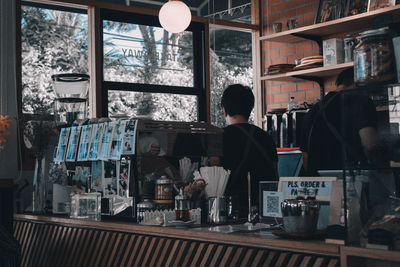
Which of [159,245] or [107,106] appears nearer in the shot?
[159,245]

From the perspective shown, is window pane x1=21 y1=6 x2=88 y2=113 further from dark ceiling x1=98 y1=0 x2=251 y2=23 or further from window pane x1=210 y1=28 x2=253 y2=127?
window pane x1=210 y1=28 x2=253 y2=127

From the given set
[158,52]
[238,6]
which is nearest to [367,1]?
[238,6]

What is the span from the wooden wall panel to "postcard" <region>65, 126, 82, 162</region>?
15.0 inches

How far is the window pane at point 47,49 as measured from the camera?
4.84 metres

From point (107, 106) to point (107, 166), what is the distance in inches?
100

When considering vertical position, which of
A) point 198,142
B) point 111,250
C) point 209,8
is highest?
point 209,8

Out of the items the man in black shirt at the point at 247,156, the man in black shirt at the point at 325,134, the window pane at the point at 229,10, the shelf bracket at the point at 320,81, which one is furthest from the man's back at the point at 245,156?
the window pane at the point at 229,10

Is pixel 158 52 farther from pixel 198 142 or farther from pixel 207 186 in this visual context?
pixel 207 186

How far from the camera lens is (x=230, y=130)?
3117 mm

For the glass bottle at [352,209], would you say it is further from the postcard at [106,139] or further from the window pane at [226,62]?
the window pane at [226,62]

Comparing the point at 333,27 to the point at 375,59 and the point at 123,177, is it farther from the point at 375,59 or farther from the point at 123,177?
the point at 375,59

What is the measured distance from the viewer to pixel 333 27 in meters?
5.21

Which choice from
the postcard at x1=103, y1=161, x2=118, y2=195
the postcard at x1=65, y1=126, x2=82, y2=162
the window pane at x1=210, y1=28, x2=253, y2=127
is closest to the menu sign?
the postcard at x1=103, y1=161, x2=118, y2=195

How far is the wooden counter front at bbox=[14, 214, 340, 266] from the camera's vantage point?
170 cm
